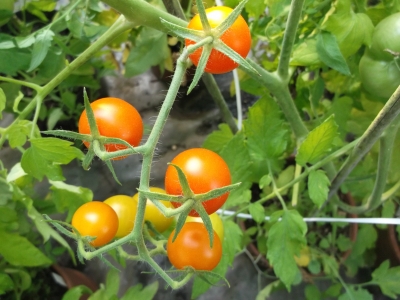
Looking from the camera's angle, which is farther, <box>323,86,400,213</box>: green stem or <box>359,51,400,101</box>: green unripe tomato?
<box>359,51,400,101</box>: green unripe tomato

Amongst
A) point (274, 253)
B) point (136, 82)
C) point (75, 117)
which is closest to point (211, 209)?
point (274, 253)

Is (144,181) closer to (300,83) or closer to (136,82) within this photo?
(300,83)

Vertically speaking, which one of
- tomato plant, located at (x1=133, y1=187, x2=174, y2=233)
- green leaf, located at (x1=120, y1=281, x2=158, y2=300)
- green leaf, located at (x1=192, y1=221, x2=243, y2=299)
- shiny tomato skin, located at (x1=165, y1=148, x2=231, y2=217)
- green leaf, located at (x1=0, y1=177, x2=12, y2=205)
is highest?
shiny tomato skin, located at (x1=165, y1=148, x2=231, y2=217)

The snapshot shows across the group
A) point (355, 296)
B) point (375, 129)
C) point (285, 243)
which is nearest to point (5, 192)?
point (285, 243)

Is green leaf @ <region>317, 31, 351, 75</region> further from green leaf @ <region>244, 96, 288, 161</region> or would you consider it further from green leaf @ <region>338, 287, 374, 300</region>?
green leaf @ <region>338, 287, 374, 300</region>

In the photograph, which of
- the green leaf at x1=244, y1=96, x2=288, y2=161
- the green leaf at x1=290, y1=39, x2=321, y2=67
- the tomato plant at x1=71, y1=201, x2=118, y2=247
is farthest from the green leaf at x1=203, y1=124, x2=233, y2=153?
the tomato plant at x1=71, y1=201, x2=118, y2=247

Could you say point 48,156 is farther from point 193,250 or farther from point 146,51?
point 146,51
